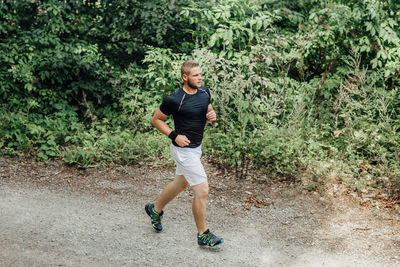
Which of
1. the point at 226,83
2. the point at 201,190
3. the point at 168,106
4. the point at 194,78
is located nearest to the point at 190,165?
the point at 201,190

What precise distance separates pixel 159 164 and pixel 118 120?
177cm

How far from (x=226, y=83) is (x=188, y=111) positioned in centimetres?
266

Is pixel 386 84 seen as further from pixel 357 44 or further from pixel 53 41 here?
pixel 53 41

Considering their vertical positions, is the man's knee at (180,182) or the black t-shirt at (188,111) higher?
the black t-shirt at (188,111)

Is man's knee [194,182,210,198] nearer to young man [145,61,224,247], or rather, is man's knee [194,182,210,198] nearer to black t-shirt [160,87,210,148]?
young man [145,61,224,247]

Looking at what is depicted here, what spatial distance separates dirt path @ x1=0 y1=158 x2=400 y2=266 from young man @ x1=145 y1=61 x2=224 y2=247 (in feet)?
1.65

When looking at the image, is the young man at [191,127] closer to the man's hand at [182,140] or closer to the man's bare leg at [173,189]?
the man's hand at [182,140]

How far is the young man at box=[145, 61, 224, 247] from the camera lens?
13.5ft

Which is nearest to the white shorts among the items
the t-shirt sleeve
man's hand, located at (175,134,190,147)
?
man's hand, located at (175,134,190,147)

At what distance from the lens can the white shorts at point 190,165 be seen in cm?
422

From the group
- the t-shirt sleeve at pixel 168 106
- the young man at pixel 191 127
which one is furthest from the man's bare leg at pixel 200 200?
the t-shirt sleeve at pixel 168 106

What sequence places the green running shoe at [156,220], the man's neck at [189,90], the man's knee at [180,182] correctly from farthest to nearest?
the green running shoe at [156,220], the man's knee at [180,182], the man's neck at [189,90]

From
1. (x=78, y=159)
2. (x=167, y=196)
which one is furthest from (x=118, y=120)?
(x=167, y=196)

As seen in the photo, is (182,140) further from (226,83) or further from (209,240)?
(226,83)
